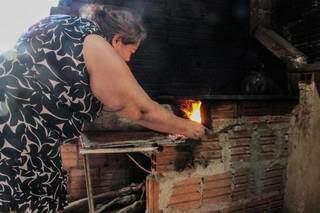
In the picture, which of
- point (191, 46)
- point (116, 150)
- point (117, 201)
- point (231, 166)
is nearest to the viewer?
point (116, 150)

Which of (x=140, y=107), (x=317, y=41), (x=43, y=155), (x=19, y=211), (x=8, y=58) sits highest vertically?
(x=317, y=41)

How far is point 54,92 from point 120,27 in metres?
0.53

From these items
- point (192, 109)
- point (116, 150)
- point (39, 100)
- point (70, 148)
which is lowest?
point (70, 148)

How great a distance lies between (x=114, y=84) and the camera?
1.72m

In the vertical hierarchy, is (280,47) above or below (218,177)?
above

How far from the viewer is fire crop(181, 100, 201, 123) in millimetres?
3348

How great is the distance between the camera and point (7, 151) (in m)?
1.80

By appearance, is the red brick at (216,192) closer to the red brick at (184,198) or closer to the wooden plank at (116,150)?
the red brick at (184,198)

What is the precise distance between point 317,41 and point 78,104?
365 cm

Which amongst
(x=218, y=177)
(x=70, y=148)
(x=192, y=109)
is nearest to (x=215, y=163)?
Result: (x=218, y=177)

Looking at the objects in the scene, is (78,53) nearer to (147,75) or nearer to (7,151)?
(7,151)

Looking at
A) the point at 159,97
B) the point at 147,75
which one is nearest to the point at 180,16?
the point at 147,75

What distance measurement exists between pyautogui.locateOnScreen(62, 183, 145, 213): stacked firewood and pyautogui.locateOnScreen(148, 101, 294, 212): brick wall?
497 millimetres

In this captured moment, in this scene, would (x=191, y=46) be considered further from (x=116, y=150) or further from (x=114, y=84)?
(x=114, y=84)
